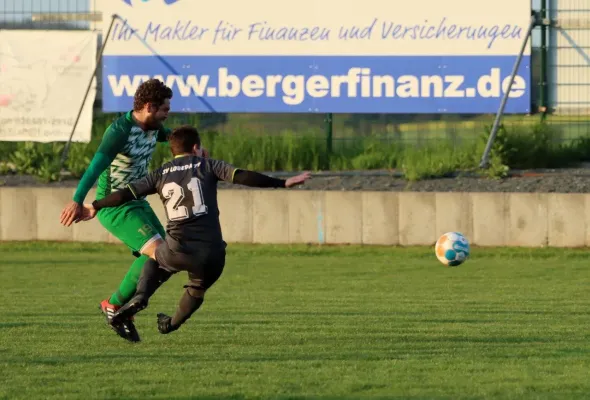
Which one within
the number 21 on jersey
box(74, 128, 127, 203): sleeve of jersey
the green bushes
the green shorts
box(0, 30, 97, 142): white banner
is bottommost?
the green shorts

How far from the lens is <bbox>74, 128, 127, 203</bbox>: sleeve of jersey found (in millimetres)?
9383

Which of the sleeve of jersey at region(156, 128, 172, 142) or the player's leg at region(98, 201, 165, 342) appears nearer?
the player's leg at region(98, 201, 165, 342)

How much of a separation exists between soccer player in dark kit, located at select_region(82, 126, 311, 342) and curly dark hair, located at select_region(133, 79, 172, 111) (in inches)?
25.3

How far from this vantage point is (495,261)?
56.1 ft

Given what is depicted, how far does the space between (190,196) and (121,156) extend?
3.90 feet

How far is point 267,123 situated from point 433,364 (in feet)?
43.1

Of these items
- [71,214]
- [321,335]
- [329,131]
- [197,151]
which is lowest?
[321,335]

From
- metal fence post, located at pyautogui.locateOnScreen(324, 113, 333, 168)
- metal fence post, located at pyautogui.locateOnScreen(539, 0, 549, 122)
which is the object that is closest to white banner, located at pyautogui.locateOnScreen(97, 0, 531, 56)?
metal fence post, located at pyautogui.locateOnScreen(539, 0, 549, 122)

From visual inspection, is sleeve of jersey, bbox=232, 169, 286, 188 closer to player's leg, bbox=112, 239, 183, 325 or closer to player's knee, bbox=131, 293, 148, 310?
player's leg, bbox=112, 239, 183, 325

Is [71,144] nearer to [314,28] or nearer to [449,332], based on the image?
[314,28]

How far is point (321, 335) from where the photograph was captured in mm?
9703

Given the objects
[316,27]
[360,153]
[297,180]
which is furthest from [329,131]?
[297,180]

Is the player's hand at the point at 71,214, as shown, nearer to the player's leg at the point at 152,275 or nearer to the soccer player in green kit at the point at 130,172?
the soccer player in green kit at the point at 130,172

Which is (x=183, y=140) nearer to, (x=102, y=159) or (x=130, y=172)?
(x=102, y=159)
